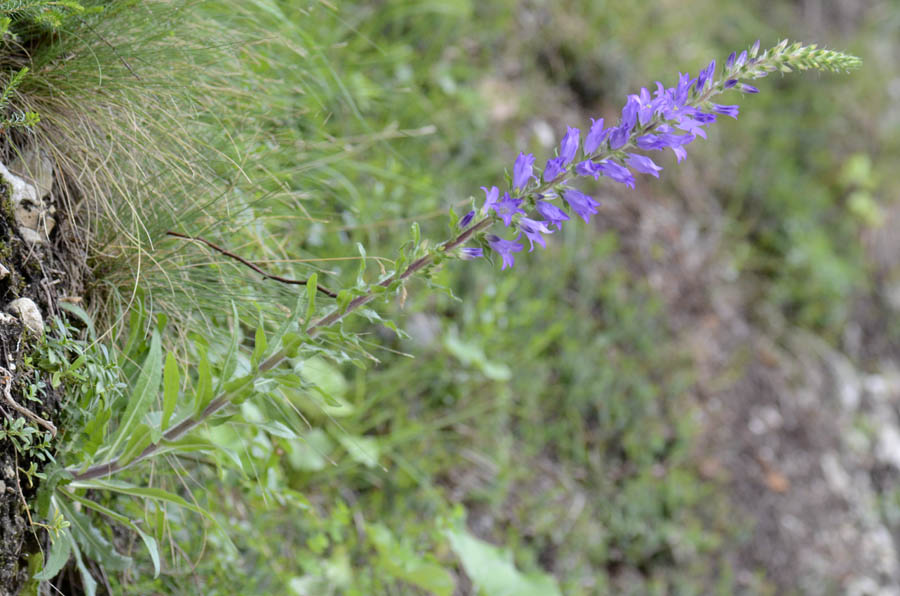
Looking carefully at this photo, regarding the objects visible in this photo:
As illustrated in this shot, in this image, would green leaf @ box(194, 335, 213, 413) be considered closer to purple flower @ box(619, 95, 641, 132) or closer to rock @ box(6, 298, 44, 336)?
Answer: rock @ box(6, 298, 44, 336)

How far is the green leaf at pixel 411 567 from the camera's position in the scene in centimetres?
197

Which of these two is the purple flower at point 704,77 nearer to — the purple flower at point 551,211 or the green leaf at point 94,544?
the purple flower at point 551,211

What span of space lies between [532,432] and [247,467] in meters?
1.53

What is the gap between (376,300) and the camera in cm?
128

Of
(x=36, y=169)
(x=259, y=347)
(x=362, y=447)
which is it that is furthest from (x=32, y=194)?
(x=362, y=447)

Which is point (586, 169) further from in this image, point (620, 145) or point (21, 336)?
point (21, 336)

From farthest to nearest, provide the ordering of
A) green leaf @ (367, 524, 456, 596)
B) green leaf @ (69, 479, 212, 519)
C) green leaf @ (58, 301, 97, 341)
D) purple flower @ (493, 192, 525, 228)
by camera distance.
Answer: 1. green leaf @ (367, 524, 456, 596)
2. green leaf @ (58, 301, 97, 341)
3. green leaf @ (69, 479, 212, 519)
4. purple flower @ (493, 192, 525, 228)

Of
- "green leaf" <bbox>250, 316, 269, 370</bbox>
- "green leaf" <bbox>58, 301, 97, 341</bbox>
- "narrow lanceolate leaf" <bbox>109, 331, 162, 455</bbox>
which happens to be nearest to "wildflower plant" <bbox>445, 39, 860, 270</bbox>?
"green leaf" <bbox>250, 316, 269, 370</bbox>

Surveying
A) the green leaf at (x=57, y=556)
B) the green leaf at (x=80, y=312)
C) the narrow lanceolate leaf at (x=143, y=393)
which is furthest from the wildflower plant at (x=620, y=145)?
the green leaf at (x=57, y=556)

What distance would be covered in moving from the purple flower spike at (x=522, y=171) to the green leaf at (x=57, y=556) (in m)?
0.90

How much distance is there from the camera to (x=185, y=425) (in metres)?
1.28

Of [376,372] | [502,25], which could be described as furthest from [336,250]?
[502,25]

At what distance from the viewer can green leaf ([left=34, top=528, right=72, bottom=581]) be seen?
1218 millimetres

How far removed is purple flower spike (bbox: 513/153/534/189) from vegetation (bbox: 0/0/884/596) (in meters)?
0.17
